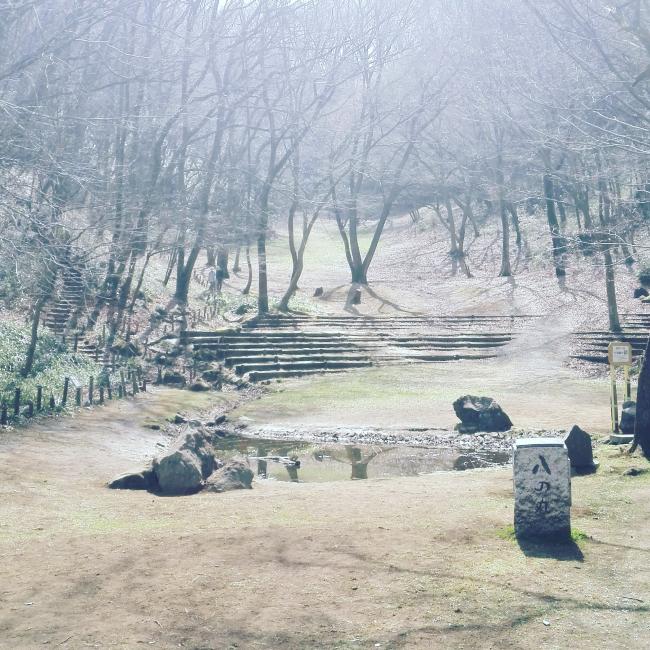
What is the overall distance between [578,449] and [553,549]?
13.6 feet

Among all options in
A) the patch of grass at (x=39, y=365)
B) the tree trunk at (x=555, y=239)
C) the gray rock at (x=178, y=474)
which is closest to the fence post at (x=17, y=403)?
the patch of grass at (x=39, y=365)

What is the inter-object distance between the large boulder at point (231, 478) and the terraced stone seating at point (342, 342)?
1518 cm

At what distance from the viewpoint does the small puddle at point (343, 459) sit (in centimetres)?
1519

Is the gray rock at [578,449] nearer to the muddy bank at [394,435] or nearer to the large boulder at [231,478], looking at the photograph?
the large boulder at [231,478]

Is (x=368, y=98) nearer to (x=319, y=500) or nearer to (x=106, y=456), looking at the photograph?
(x=106, y=456)

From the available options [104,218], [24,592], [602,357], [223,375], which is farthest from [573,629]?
[602,357]

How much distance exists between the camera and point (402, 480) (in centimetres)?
1296

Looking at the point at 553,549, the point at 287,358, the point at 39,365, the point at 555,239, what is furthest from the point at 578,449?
the point at 555,239

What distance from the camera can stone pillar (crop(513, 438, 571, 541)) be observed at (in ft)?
26.5

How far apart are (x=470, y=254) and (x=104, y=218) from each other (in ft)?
111

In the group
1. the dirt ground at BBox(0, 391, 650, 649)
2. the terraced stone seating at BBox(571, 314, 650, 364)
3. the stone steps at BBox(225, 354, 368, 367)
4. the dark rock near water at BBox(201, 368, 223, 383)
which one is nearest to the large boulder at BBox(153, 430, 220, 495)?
the dirt ground at BBox(0, 391, 650, 649)

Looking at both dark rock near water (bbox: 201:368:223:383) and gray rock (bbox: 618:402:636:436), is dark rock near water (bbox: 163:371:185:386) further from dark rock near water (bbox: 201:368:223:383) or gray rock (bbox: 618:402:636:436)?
gray rock (bbox: 618:402:636:436)

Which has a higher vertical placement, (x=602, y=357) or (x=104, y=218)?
(x=104, y=218)

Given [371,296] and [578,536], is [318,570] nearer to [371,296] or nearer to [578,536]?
[578,536]
